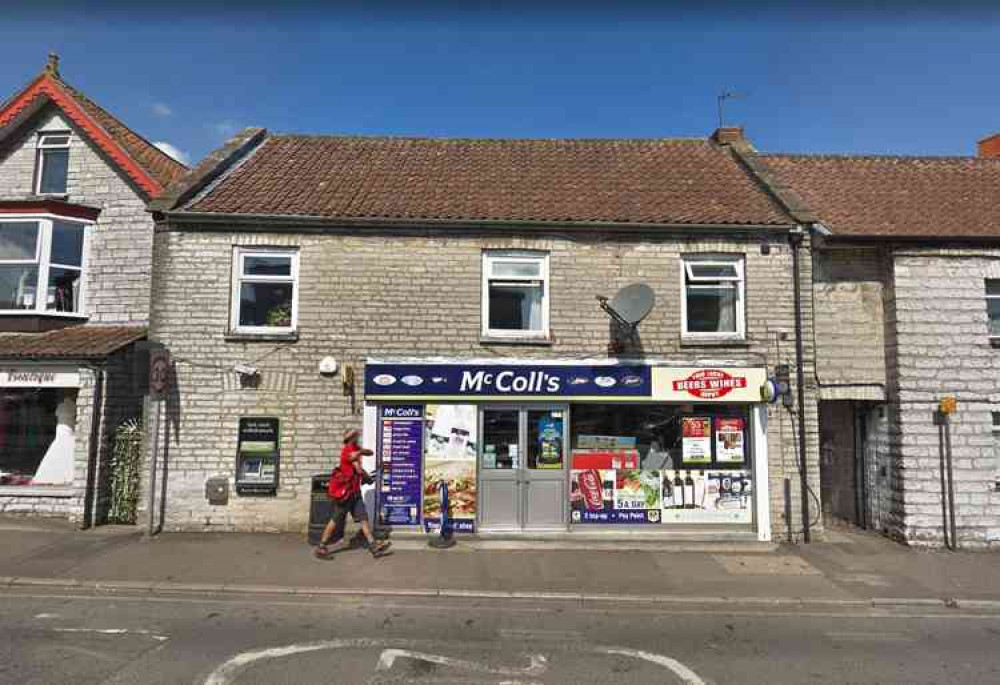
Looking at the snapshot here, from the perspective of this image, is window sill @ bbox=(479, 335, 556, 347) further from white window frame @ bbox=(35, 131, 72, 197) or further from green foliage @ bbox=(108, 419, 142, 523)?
white window frame @ bbox=(35, 131, 72, 197)

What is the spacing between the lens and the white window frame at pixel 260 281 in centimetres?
1021

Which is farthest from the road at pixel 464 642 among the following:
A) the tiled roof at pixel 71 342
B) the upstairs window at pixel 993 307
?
the upstairs window at pixel 993 307

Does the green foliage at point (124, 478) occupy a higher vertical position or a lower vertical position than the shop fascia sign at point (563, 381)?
lower

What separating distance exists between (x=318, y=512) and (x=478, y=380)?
128 inches

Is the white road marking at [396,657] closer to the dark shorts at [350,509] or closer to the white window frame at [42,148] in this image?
the dark shorts at [350,509]

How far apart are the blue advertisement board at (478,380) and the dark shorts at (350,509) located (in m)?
1.86

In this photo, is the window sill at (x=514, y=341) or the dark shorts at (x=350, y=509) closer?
the dark shorts at (x=350, y=509)

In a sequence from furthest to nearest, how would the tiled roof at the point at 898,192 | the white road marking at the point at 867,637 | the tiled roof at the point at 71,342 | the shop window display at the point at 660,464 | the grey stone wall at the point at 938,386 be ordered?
1. the tiled roof at the point at 898,192
2. the shop window display at the point at 660,464
3. the tiled roof at the point at 71,342
4. the grey stone wall at the point at 938,386
5. the white road marking at the point at 867,637

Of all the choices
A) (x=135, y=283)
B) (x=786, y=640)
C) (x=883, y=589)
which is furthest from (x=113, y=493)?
(x=883, y=589)

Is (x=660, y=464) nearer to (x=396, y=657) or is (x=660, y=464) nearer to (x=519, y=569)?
(x=519, y=569)

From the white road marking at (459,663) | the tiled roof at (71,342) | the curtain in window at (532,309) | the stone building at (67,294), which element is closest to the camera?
the white road marking at (459,663)

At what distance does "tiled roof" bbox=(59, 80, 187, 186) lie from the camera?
1199 centimetres

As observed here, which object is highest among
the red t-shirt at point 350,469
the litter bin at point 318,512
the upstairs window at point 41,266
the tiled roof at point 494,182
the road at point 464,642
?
the tiled roof at point 494,182

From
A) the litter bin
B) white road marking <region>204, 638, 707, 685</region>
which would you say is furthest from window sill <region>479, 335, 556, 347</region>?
white road marking <region>204, 638, 707, 685</region>
